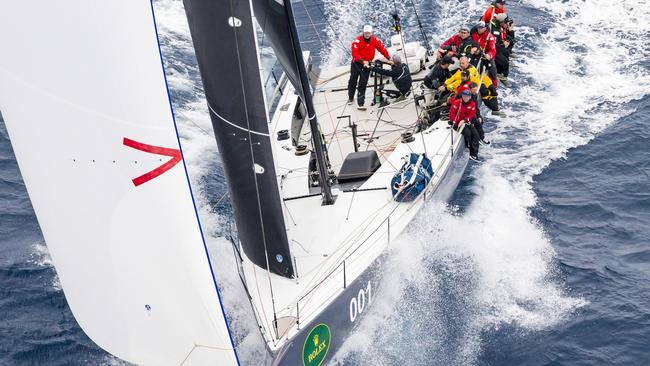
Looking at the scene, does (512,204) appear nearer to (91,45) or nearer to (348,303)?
(348,303)

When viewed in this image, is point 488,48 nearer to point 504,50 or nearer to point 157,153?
point 504,50

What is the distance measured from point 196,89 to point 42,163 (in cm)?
1086

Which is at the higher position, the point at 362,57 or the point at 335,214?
the point at 362,57

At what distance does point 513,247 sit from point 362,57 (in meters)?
4.53

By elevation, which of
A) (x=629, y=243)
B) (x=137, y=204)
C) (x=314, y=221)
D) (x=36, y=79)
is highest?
(x=36, y=79)

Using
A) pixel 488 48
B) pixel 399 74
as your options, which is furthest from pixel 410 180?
pixel 488 48

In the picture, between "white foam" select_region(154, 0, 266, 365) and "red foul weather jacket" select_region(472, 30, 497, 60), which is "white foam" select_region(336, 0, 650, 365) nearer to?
"white foam" select_region(154, 0, 266, 365)

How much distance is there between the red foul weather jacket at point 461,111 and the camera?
13969 millimetres

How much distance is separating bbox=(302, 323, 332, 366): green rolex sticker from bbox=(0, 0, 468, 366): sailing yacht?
0.02 meters

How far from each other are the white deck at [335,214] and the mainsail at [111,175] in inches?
85.7

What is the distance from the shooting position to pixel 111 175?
7.31 meters

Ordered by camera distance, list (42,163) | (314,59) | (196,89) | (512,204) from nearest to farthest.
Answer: (42,163), (512,204), (196,89), (314,59)

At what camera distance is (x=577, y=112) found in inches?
651

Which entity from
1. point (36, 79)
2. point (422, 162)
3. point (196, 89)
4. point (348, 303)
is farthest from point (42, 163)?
point (196, 89)
